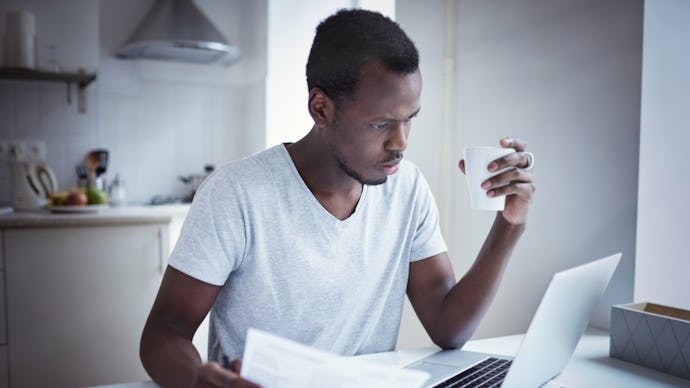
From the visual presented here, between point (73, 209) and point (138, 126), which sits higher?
point (138, 126)

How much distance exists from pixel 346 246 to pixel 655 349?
1.82 ft

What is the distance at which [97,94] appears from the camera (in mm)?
3006

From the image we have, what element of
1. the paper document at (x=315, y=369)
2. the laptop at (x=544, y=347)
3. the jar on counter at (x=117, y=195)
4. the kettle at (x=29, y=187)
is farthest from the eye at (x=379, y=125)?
the jar on counter at (x=117, y=195)

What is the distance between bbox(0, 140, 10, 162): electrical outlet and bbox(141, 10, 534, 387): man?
2.24 metres

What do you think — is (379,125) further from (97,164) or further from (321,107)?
(97,164)

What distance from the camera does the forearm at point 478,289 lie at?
3.40 feet

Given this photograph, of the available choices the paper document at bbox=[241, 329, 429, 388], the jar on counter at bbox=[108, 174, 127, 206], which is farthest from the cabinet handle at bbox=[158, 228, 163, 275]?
the paper document at bbox=[241, 329, 429, 388]

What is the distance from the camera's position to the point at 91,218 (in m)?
2.23

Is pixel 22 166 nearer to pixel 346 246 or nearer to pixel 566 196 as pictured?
pixel 346 246

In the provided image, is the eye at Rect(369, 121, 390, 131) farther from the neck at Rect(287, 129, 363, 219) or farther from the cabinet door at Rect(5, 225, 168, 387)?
the cabinet door at Rect(5, 225, 168, 387)

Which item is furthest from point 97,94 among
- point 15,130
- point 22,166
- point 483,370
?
point 483,370

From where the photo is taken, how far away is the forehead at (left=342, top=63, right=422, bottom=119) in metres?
0.94

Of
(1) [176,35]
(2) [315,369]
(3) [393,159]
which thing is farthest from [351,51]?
(1) [176,35]

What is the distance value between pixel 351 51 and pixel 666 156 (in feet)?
2.36
